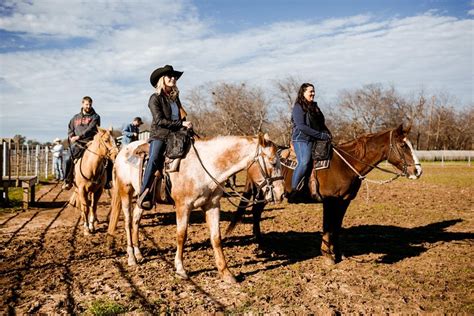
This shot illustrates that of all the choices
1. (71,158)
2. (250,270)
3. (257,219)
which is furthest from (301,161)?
(71,158)

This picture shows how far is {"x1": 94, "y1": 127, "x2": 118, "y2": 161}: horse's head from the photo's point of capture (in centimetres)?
888

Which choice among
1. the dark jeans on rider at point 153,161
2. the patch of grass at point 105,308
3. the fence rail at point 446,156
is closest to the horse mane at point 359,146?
the dark jeans on rider at point 153,161

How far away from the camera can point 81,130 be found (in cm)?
996

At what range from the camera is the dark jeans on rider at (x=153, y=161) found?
6.05m

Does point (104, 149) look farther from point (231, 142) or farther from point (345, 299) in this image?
point (345, 299)

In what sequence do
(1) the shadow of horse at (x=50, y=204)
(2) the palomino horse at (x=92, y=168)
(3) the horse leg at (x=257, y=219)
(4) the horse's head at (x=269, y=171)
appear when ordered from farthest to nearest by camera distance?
(1) the shadow of horse at (x=50, y=204) → (2) the palomino horse at (x=92, y=168) → (3) the horse leg at (x=257, y=219) → (4) the horse's head at (x=269, y=171)

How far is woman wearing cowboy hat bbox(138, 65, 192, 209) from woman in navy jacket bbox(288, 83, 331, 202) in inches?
85.8

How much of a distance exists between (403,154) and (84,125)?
775cm

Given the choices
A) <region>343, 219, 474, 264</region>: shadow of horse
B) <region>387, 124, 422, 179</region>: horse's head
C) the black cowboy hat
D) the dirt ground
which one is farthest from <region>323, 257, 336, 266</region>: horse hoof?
the black cowboy hat

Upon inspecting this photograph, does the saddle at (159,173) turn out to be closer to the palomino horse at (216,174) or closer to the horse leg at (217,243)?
the palomino horse at (216,174)

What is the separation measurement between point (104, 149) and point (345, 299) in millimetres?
6468

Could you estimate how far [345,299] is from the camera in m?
5.06

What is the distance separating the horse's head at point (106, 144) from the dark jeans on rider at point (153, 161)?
303 cm

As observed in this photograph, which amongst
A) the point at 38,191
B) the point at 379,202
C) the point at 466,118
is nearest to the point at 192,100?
the point at 38,191
